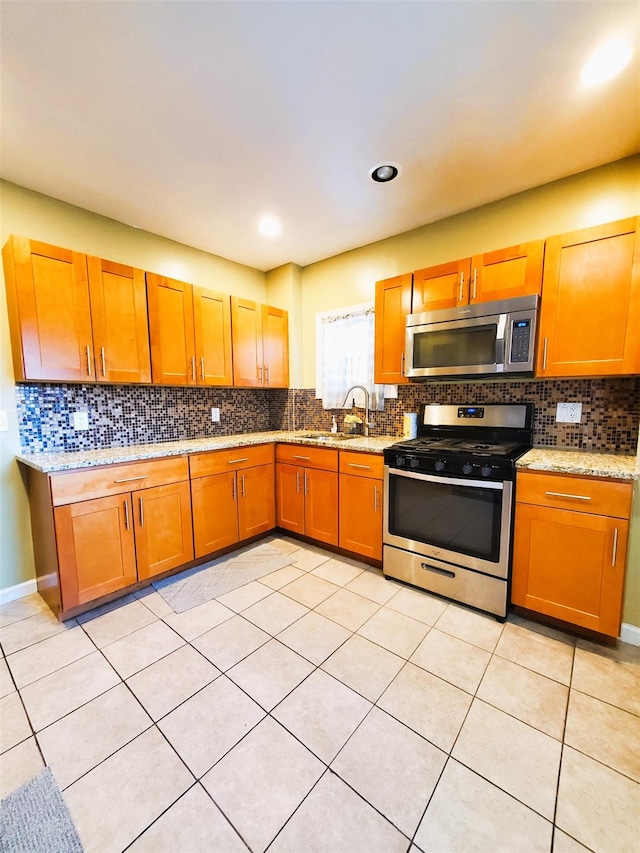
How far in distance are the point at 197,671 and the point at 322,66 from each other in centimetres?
274

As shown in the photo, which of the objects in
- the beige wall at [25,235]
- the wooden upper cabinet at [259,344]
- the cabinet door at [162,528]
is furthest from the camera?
the wooden upper cabinet at [259,344]

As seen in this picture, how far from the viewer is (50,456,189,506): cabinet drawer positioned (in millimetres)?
1879

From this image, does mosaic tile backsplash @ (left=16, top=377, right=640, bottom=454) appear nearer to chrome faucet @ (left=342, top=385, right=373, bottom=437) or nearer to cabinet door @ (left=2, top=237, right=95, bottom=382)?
chrome faucet @ (left=342, top=385, right=373, bottom=437)

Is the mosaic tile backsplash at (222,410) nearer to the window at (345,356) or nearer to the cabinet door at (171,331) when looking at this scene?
the window at (345,356)

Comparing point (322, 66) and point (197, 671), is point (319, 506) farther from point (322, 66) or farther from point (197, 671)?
point (322, 66)

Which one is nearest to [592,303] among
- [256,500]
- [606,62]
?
[606,62]

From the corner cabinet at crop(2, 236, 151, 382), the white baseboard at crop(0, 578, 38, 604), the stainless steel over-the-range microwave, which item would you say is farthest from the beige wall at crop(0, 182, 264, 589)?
the stainless steel over-the-range microwave

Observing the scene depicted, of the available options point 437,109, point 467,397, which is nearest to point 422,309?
point 467,397

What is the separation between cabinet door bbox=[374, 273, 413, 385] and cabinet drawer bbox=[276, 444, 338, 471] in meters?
0.73

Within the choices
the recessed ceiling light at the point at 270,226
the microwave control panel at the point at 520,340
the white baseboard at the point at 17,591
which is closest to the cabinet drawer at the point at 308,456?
the microwave control panel at the point at 520,340

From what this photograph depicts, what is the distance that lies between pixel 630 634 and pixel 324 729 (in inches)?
64.2

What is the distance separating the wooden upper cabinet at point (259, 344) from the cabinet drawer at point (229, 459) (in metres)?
0.65

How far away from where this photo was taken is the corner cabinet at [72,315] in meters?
1.96

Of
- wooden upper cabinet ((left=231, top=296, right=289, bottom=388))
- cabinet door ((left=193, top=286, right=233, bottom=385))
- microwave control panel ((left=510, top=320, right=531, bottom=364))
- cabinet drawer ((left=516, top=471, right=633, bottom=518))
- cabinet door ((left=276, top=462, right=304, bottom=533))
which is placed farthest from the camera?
wooden upper cabinet ((left=231, top=296, right=289, bottom=388))
